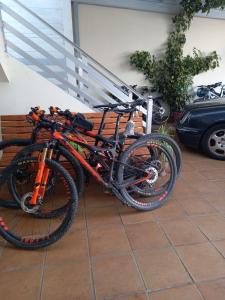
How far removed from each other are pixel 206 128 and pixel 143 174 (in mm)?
1800

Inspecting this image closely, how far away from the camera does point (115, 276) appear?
5.27 feet

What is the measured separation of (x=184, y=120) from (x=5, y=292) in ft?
10.8

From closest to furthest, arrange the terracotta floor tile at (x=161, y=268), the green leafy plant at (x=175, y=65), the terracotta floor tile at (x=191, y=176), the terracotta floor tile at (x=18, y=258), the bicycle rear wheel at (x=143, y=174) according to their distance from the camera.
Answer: the terracotta floor tile at (x=161, y=268) < the terracotta floor tile at (x=18, y=258) < the bicycle rear wheel at (x=143, y=174) < the terracotta floor tile at (x=191, y=176) < the green leafy plant at (x=175, y=65)

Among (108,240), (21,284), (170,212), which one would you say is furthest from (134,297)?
(170,212)

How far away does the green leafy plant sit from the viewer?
5902 millimetres

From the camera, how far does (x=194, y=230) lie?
2.05 meters

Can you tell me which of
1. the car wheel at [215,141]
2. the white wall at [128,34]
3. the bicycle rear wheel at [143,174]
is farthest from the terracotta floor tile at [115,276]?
the white wall at [128,34]

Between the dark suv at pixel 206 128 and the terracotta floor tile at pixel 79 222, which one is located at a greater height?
the dark suv at pixel 206 128

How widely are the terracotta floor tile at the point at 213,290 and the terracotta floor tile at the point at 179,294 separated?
1.5 inches

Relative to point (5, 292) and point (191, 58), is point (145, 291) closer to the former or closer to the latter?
point (5, 292)

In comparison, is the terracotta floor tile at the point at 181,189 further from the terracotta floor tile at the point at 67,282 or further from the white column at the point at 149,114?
the terracotta floor tile at the point at 67,282

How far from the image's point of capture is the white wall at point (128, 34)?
5.54 meters

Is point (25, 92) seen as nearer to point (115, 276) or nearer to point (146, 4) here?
point (115, 276)

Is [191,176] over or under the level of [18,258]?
over
